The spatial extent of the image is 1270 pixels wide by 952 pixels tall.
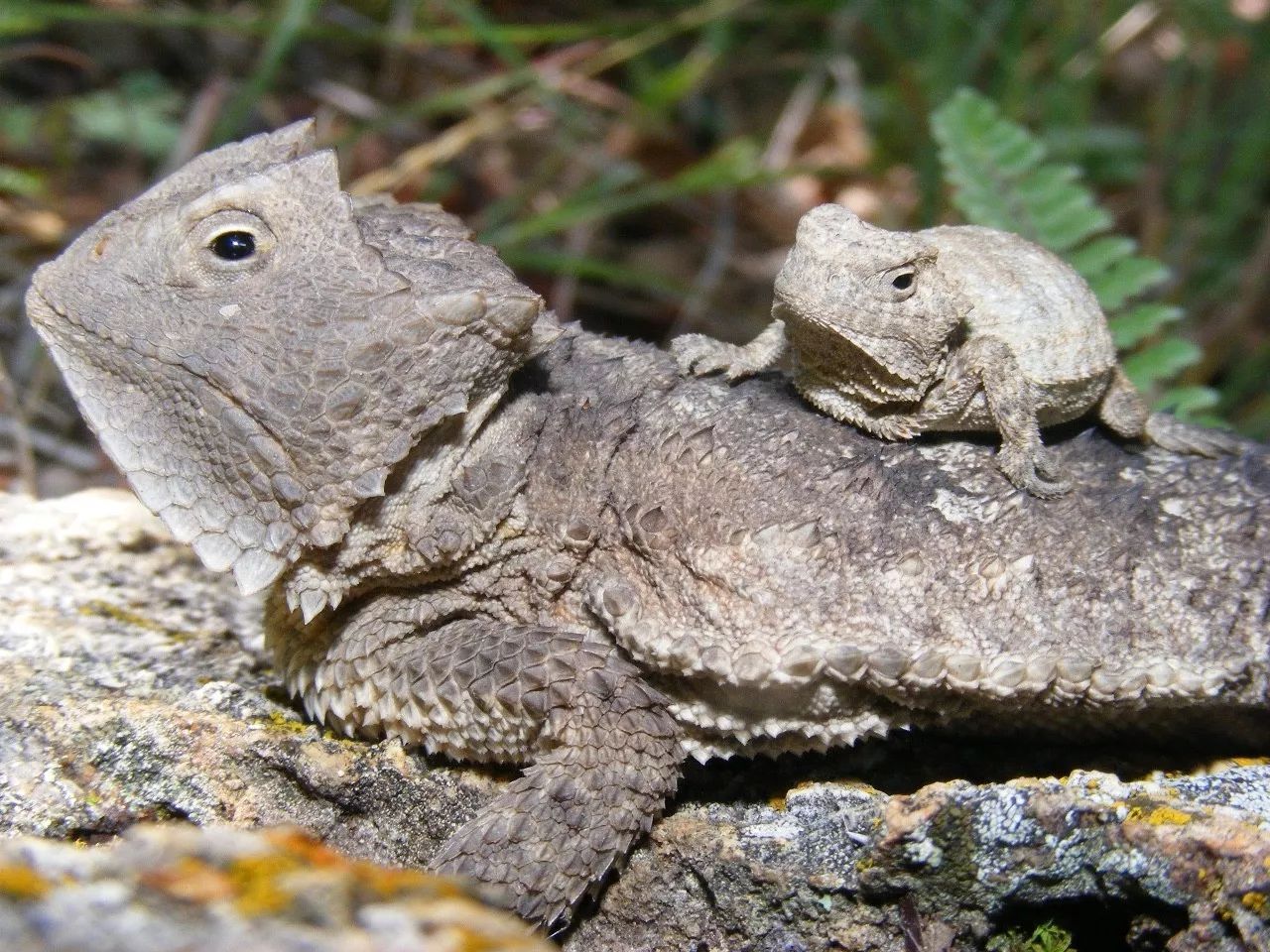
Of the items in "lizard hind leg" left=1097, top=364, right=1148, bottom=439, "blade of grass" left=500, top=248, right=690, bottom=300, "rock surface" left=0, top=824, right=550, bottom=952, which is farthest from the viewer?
"blade of grass" left=500, top=248, right=690, bottom=300

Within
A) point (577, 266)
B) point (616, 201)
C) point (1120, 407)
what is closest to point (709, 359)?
point (1120, 407)

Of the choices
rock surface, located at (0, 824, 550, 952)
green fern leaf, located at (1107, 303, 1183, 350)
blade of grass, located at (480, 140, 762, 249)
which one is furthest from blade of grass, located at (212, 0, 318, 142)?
rock surface, located at (0, 824, 550, 952)

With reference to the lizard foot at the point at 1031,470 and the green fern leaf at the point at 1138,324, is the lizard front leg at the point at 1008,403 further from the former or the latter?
the green fern leaf at the point at 1138,324

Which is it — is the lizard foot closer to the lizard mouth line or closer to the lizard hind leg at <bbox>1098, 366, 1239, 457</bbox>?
the lizard hind leg at <bbox>1098, 366, 1239, 457</bbox>

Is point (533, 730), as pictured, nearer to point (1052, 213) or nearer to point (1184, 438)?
point (1184, 438)

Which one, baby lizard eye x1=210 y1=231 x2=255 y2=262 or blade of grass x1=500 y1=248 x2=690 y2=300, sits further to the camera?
blade of grass x1=500 y1=248 x2=690 y2=300

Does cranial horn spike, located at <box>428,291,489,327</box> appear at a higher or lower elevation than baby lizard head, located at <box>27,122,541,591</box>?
higher

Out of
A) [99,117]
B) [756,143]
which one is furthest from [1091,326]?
[99,117]
